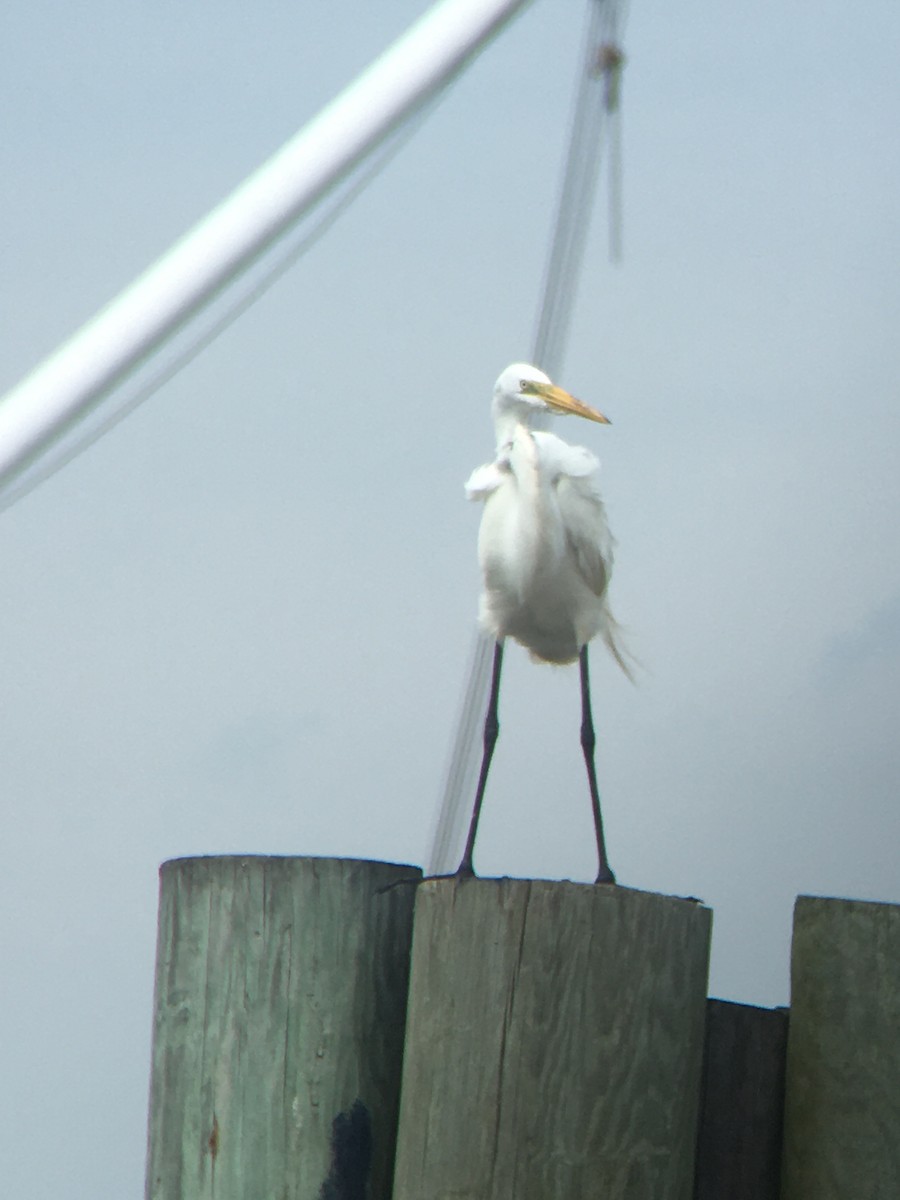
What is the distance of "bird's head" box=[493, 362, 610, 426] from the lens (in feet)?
9.20

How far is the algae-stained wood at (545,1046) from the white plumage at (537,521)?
112cm

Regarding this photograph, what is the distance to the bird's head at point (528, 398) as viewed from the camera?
2803 millimetres

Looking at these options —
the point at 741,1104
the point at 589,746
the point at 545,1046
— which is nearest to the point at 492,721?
the point at 589,746

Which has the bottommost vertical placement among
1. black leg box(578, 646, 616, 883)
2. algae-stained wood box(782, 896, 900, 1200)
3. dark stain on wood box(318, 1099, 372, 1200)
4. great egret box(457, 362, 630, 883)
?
dark stain on wood box(318, 1099, 372, 1200)

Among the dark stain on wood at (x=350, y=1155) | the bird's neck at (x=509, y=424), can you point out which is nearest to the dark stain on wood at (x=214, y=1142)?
the dark stain on wood at (x=350, y=1155)

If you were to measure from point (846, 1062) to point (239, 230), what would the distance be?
3.62 ft

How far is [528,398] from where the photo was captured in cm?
285

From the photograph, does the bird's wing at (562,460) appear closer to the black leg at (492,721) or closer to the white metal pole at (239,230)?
the black leg at (492,721)

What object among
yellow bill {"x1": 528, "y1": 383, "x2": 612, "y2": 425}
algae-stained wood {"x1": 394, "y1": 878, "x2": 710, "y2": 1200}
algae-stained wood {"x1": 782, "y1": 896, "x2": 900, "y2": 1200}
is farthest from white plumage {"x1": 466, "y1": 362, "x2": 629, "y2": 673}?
algae-stained wood {"x1": 394, "y1": 878, "x2": 710, "y2": 1200}

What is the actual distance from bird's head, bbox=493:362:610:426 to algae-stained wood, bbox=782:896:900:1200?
3.51ft

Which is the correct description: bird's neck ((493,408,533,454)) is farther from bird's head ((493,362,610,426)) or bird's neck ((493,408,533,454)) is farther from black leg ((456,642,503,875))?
black leg ((456,642,503,875))

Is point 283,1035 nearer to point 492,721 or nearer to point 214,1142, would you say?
point 214,1142

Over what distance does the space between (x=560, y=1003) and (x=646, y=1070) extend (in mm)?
120

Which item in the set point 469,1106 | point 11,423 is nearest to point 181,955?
point 469,1106
